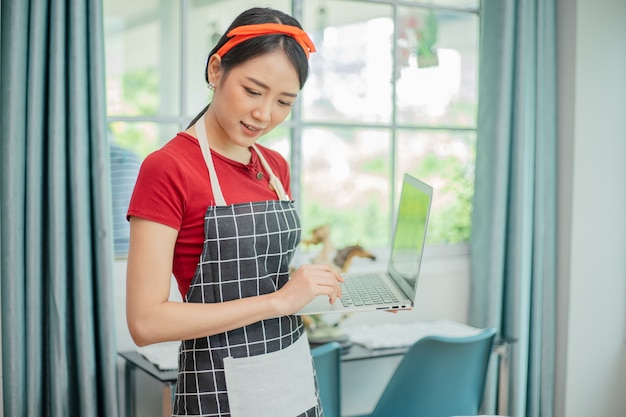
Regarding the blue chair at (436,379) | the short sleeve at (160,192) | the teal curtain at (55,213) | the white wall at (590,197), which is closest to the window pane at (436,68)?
the white wall at (590,197)

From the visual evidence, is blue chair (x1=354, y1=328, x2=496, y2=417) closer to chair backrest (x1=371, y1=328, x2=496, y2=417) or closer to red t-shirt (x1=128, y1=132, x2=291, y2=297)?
chair backrest (x1=371, y1=328, x2=496, y2=417)

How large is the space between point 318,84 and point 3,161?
155 cm

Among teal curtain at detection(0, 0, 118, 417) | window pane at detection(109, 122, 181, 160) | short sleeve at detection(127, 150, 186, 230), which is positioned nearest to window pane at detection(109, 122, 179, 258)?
window pane at detection(109, 122, 181, 160)

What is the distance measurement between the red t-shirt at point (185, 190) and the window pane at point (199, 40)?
4.99 feet

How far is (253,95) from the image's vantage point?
4.17 feet

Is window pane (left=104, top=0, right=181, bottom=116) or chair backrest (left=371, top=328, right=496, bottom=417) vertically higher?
window pane (left=104, top=0, right=181, bottom=116)

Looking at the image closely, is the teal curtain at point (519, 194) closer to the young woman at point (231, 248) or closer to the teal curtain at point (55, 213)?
the teal curtain at point (55, 213)

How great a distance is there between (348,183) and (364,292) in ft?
8.05

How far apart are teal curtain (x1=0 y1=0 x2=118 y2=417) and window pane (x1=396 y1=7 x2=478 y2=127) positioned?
1496mm

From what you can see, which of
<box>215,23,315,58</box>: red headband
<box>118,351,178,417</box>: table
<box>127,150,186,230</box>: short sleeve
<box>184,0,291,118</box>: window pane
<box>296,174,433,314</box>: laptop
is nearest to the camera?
<box>127,150,186,230</box>: short sleeve

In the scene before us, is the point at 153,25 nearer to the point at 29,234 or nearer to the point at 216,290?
the point at 29,234

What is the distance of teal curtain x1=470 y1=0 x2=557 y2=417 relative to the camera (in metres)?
3.22

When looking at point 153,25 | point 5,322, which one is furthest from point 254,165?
point 153,25

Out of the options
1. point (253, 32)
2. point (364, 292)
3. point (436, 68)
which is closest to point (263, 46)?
point (253, 32)
